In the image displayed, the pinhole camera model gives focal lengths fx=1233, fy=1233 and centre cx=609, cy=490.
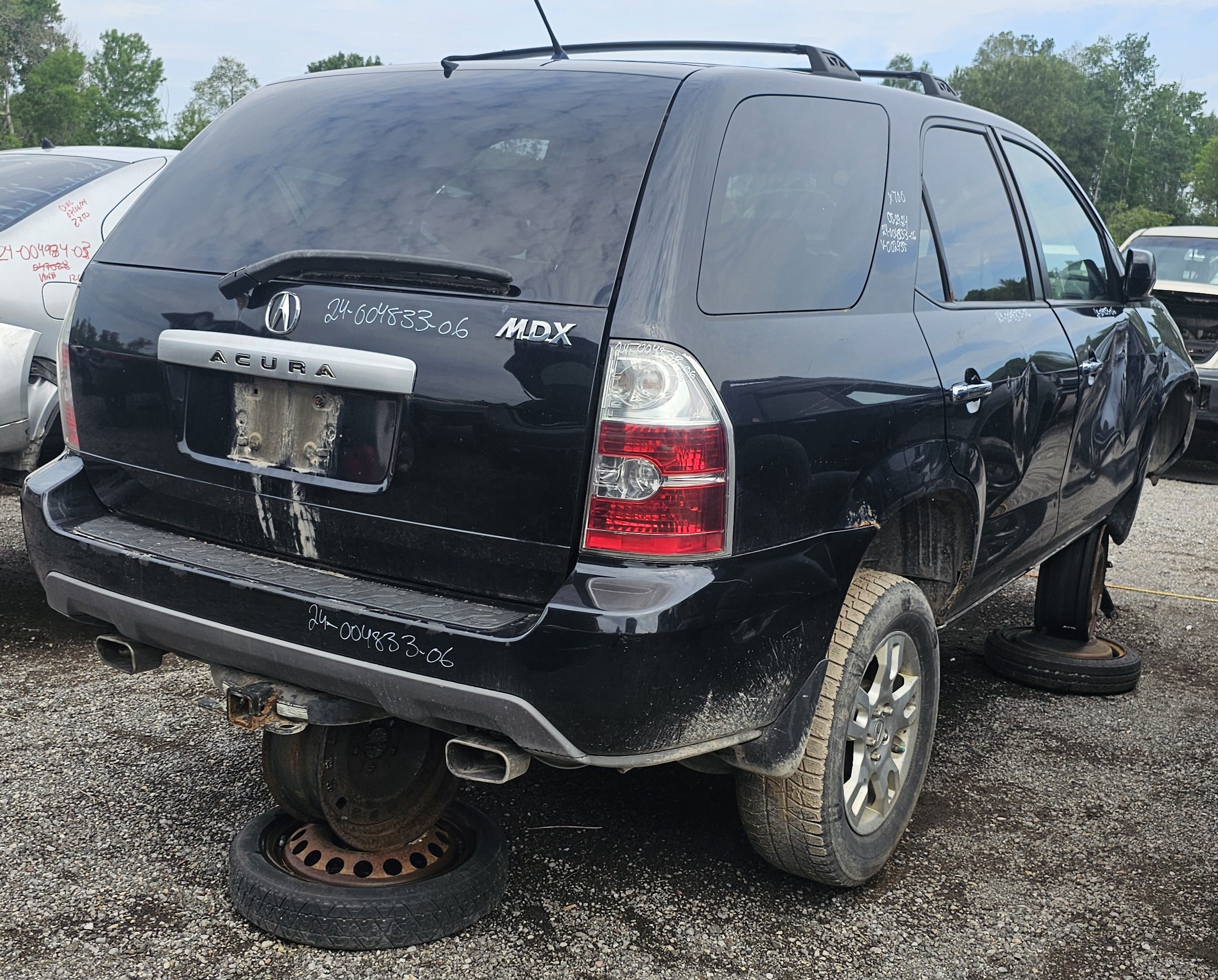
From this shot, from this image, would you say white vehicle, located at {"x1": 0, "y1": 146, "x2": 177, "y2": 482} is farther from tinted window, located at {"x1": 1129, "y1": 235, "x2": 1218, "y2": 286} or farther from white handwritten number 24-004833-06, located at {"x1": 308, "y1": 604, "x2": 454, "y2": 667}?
tinted window, located at {"x1": 1129, "y1": 235, "x2": 1218, "y2": 286}

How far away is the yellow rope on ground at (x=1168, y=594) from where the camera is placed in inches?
243

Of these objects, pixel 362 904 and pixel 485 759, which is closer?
pixel 485 759

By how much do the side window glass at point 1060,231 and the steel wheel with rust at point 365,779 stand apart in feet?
8.22

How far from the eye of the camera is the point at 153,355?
8.95ft

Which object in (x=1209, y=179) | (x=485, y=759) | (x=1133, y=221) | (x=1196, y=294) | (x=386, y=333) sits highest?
(x=386, y=333)

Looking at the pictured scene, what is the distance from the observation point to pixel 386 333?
2430mm

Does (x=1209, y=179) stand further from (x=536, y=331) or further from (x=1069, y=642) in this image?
(x=536, y=331)

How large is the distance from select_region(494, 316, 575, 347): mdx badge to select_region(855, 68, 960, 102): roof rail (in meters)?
1.81

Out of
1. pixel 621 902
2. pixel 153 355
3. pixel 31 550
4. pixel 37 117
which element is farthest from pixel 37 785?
pixel 37 117

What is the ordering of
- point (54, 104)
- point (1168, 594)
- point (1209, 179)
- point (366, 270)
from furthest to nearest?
point (1209, 179) → point (54, 104) → point (1168, 594) → point (366, 270)

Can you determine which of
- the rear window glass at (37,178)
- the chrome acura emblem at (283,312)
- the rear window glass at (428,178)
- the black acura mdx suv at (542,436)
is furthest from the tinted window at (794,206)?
the rear window glass at (37,178)

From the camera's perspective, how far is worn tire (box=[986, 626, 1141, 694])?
467 centimetres

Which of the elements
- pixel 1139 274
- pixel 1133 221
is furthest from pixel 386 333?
pixel 1133 221

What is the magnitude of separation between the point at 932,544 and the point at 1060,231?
5.17ft
